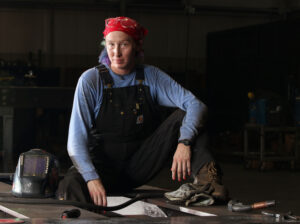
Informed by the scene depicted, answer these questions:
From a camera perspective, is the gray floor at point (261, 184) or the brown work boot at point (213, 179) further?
the gray floor at point (261, 184)

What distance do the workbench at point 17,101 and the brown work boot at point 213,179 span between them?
12.4ft

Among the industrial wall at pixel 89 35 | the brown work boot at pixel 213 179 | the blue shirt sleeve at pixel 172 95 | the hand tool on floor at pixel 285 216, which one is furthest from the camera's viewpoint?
the industrial wall at pixel 89 35

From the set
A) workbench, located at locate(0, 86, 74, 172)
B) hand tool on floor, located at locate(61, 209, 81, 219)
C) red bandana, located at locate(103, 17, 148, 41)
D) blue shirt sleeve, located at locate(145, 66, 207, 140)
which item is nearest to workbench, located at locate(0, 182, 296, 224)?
hand tool on floor, located at locate(61, 209, 81, 219)

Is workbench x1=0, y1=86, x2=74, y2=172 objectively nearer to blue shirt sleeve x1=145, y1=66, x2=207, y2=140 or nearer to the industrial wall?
blue shirt sleeve x1=145, y1=66, x2=207, y2=140

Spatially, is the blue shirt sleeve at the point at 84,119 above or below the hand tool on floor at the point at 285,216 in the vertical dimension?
above

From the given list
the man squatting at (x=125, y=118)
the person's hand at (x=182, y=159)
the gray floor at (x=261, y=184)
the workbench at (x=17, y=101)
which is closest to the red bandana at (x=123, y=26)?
the man squatting at (x=125, y=118)

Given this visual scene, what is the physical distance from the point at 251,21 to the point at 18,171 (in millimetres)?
10189

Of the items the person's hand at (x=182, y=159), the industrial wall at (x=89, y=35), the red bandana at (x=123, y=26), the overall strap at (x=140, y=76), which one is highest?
the industrial wall at (x=89, y=35)

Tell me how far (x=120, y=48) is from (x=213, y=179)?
683mm

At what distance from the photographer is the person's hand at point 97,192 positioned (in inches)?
92.6

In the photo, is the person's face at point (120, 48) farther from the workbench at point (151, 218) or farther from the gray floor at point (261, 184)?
the gray floor at point (261, 184)

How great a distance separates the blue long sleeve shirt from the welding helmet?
0.11m

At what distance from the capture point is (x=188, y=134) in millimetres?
2395

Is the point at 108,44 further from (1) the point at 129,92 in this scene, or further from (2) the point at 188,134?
(2) the point at 188,134
